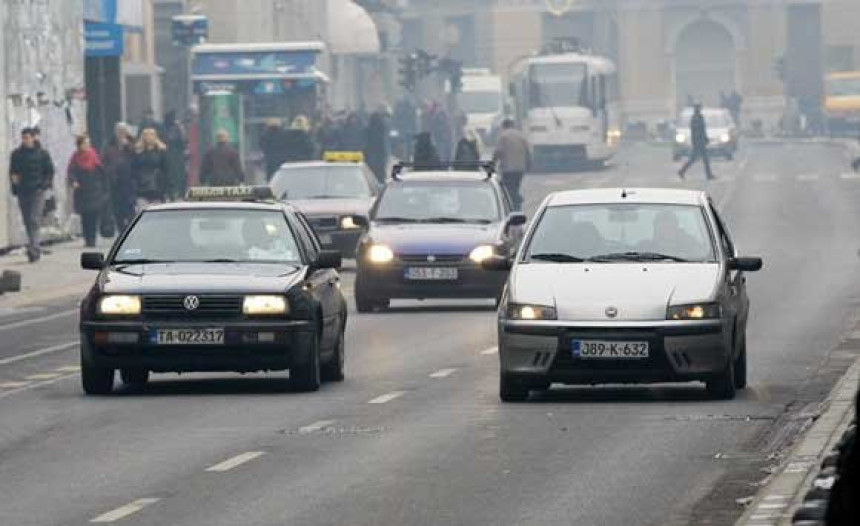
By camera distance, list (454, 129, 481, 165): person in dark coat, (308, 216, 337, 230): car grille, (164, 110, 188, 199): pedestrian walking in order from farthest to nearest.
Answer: (164, 110, 188, 199): pedestrian walking → (454, 129, 481, 165): person in dark coat → (308, 216, 337, 230): car grille

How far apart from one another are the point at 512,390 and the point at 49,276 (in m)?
18.9

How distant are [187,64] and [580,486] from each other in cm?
5997

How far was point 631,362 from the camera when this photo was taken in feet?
57.8

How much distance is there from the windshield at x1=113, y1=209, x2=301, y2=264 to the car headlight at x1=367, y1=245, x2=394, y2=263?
28.3ft

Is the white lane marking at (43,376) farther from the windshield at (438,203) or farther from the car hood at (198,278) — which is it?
the windshield at (438,203)

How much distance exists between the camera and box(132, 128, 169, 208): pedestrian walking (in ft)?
137

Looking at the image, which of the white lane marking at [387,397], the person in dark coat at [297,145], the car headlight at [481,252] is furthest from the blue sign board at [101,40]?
the white lane marking at [387,397]

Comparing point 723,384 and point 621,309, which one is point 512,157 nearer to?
point 723,384

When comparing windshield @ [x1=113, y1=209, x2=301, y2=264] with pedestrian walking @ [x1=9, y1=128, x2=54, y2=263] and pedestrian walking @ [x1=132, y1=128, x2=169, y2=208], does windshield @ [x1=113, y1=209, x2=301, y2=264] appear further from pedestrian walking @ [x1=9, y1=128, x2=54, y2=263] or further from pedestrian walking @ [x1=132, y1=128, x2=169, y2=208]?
pedestrian walking @ [x1=132, y1=128, x2=169, y2=208]

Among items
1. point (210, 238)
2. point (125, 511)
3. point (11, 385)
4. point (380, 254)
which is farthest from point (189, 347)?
point (380, 254)

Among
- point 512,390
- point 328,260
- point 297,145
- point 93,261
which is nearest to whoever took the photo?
point 512,390

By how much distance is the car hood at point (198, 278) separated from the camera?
18.7 metres

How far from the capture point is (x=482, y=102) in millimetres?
99438

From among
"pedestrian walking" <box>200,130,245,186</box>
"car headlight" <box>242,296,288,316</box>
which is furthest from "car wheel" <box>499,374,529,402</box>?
"pedestrian walking" <box>200,130,245,186</box>
